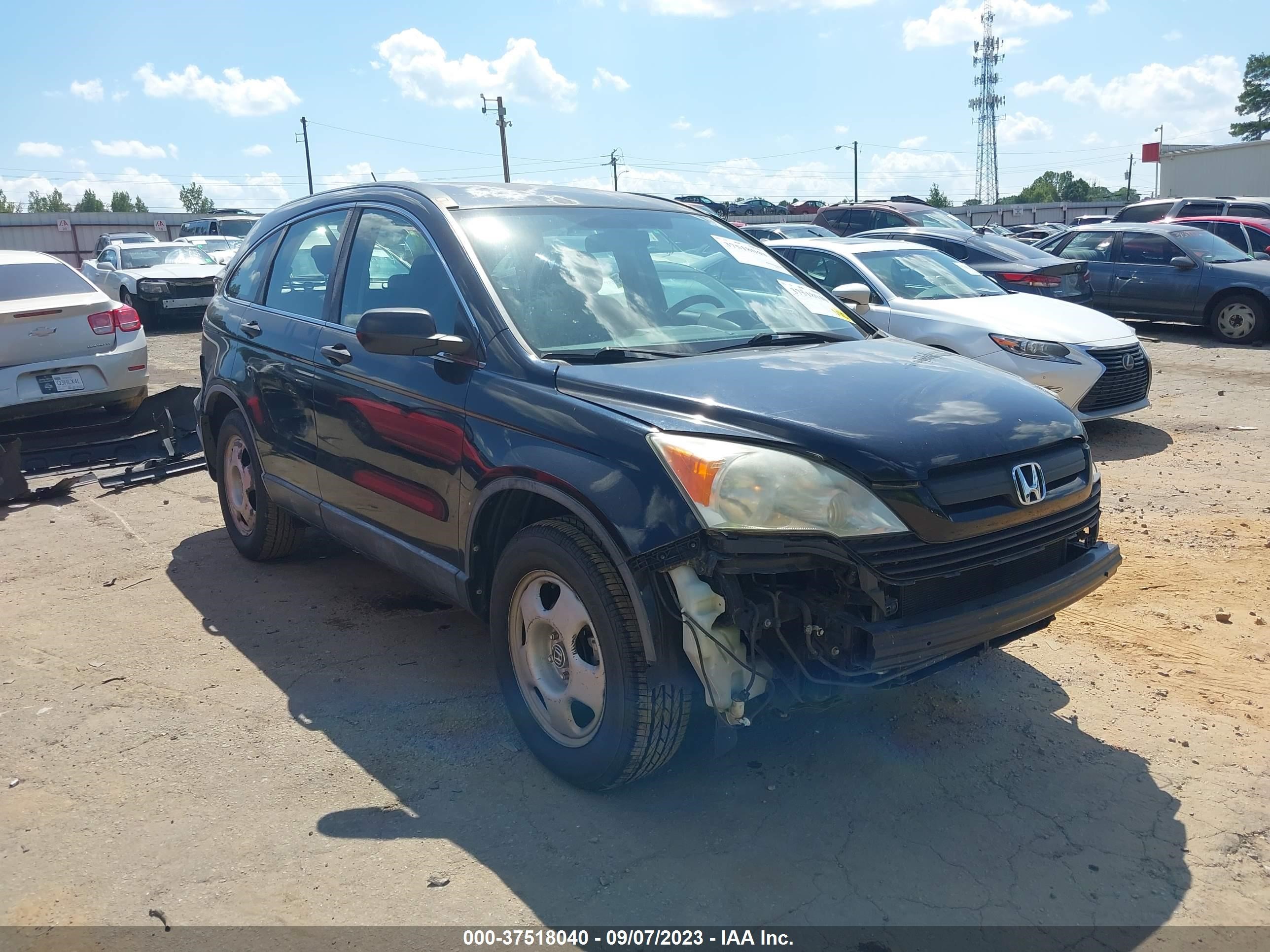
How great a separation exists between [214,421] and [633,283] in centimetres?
310

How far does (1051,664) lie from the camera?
4.25 metres

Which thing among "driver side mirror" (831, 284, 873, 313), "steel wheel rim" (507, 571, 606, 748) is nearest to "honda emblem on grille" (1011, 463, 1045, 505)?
"steel wheel rim" (507, 571, 606, 748)

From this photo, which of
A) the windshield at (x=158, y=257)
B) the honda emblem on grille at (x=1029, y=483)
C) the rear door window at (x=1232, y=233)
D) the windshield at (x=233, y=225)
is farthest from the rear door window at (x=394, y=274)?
the windshield at (x=233, y=225)

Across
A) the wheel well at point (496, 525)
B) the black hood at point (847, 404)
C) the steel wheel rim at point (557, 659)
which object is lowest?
the steel wheel rim at point (557, 659)

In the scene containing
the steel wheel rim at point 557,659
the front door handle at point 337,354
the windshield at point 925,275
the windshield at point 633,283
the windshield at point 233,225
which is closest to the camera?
the steel wheel rim at point 557,659

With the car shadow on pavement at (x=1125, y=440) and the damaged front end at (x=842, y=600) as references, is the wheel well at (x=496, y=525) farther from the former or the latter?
the car shadow on pavement at (x=1125, y=440)

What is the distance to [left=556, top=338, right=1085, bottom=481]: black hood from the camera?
9.59 feet

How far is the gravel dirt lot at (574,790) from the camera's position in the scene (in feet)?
9.37

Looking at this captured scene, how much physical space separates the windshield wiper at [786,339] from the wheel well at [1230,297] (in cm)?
1182

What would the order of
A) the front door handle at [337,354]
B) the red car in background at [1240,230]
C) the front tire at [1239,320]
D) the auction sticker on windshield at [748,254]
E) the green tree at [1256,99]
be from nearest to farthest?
the front door handle at [337,354]
the auction sticker on windshield at [748,254]
the front tire at [1239,320]
the red car in background at [1240,230]
the green tree at [1256,99]

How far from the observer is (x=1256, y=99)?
79250 millimetres

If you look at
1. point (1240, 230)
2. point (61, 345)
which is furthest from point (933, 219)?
point (61, 345)

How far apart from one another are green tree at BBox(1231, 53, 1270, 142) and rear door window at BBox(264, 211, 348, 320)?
9014 cm

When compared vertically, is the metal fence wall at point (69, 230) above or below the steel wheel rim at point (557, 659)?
above
